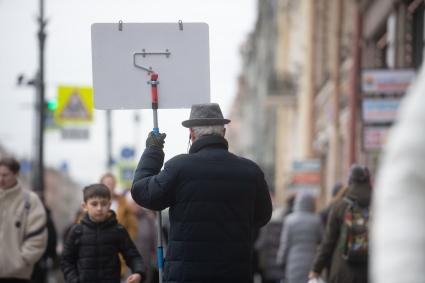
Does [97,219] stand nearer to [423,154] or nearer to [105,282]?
[105,282]

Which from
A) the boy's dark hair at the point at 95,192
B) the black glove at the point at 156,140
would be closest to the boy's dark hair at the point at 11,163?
the boy's dark hair at the point at 95,192

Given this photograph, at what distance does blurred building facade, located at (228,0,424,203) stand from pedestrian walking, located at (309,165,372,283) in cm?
722

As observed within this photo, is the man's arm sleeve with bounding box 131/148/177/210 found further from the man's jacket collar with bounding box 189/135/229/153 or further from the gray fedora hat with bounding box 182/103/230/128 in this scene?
the gray fedora hat with bounding box 182/103/230/128

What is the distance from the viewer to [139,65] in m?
7.12

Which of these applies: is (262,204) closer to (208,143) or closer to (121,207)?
(208,143)

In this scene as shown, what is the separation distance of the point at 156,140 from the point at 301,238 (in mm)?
6859

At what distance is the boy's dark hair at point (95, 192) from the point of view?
302 inches

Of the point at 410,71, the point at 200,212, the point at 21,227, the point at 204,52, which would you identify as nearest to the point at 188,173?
the point at 200,212

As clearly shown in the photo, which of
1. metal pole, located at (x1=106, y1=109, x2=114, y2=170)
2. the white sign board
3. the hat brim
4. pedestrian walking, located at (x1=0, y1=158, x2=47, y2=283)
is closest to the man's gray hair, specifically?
the hat brim

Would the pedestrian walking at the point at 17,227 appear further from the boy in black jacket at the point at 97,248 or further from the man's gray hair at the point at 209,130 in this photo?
the man's gray hair at the point at 209,130

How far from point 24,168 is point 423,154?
2004 inches

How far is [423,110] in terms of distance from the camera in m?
1.87

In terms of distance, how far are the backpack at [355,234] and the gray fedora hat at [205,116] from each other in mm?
3163

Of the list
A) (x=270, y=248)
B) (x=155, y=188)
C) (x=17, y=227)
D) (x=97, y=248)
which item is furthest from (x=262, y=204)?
(x=270, y=248)
